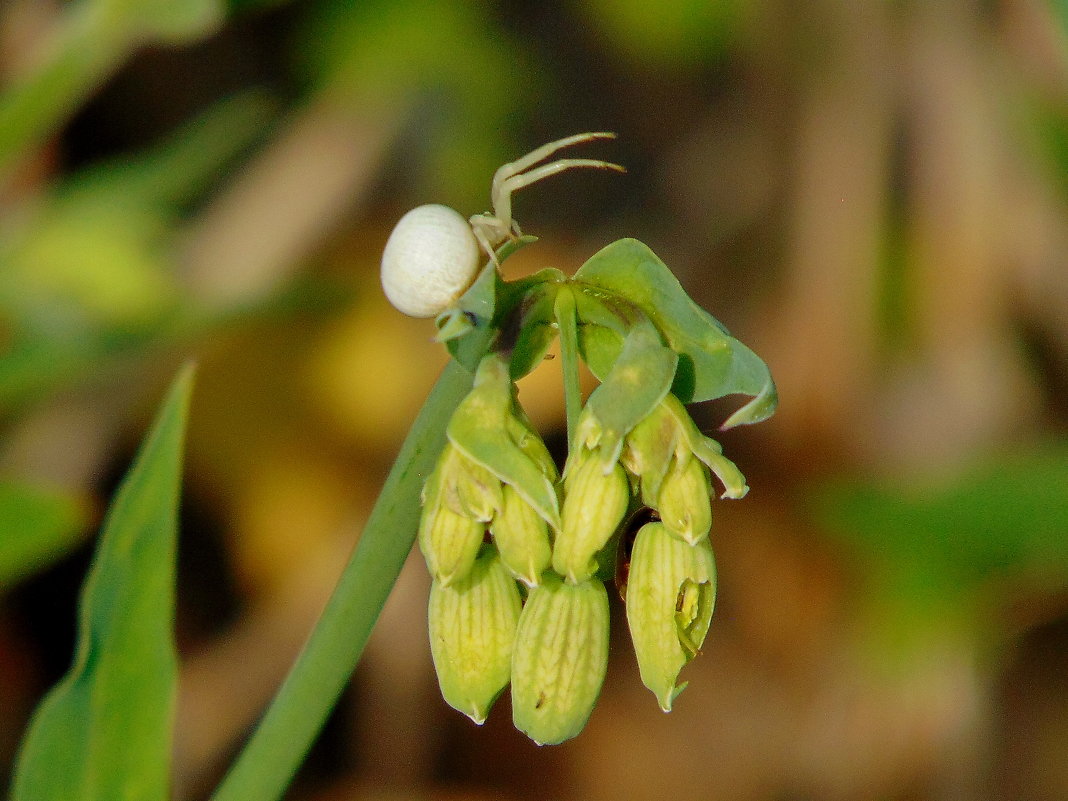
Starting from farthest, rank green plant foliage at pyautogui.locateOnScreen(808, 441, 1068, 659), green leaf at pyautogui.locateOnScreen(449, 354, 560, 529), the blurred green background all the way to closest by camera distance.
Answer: the blurred green background, green plant foliage at pyautogui.locateOnScreen(808, 441, 1068, 659), green leaf at pyautogui.locateOnScreen(449, 354, 560, 529)

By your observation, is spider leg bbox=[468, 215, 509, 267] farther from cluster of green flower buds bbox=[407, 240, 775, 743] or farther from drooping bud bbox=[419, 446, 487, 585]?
drooping bud bbox=[419, 446, 487, 585]

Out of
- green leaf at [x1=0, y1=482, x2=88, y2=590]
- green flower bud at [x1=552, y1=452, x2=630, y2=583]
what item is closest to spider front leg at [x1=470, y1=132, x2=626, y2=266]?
green flower bud at [x1=552, y1=452, x2=630, y2=583]

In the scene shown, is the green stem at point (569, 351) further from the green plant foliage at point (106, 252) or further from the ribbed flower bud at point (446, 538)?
the green plant foliage at point (106, 252)

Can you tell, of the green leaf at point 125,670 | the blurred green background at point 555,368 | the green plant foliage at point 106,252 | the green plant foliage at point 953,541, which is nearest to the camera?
the green leaf at point 125,670

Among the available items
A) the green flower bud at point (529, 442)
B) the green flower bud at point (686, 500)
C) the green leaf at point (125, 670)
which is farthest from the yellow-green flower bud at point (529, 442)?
the green leaf at point (125, 670)

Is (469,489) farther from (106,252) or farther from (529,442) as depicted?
(106,252)

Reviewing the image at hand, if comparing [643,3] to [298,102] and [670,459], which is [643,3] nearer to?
[298,102]

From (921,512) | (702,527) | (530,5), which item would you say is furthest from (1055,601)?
(702,527)
